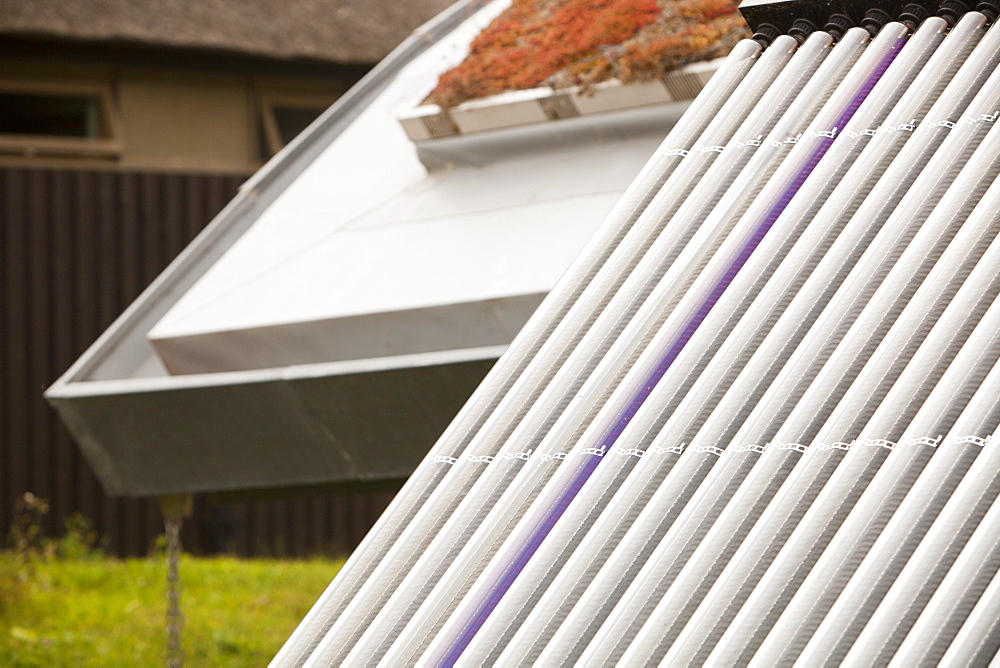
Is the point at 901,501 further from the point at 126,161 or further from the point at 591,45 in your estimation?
the point at 126,161

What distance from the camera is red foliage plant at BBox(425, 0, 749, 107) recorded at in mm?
4980

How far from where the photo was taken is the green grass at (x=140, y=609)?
796 cm

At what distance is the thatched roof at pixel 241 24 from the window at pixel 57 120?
0.59 m

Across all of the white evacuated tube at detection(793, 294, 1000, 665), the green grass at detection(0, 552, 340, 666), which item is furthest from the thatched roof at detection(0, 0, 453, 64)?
the white evacuated tube at detection(793, 294, 1000, 665)

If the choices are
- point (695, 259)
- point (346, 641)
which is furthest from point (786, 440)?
point (346, 641)

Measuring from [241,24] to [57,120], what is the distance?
72.7 inches

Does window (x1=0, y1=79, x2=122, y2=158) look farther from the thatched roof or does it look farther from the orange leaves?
the orange leaves

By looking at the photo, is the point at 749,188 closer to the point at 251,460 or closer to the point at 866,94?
the point at 866,94

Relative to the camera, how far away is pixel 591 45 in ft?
17.4

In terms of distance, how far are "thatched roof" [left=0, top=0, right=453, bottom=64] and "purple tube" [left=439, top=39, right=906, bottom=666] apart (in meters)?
9.40

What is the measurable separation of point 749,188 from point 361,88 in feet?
13.8

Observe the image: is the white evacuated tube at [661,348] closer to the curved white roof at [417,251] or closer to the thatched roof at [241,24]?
the curved white roof at [417,251]

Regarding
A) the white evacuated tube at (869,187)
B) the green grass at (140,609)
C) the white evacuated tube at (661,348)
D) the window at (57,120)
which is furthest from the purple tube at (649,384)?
the window at (57,120)

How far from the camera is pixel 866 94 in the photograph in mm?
3070
